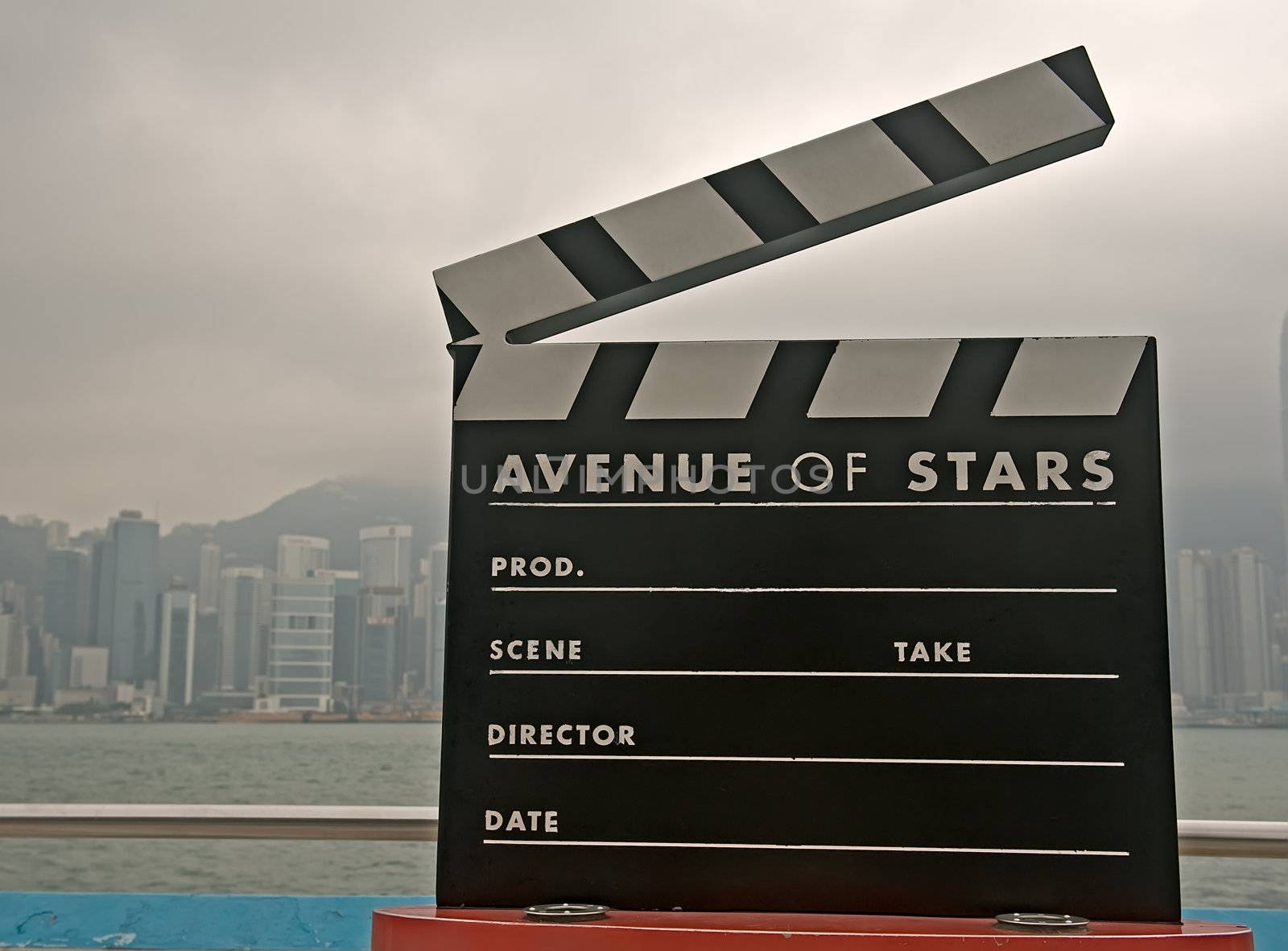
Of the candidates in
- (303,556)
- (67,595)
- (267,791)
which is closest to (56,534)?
(67,595)

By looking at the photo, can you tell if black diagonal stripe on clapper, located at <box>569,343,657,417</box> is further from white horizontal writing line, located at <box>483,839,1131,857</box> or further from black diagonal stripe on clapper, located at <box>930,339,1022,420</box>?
white horizontal writing line, located at <box>483,839,1131,857</box>

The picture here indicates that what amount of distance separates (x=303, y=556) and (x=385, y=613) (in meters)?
9.40

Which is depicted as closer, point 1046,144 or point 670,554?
point 670,554

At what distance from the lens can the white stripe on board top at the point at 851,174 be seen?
1392mm

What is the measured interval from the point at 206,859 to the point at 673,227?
21.9 metres

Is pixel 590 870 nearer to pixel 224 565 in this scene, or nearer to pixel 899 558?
pixel 899 558

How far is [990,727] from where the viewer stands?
1.18 meters

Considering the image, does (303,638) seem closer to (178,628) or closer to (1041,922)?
(178,628)

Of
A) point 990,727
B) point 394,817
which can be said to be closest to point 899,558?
point 990,727

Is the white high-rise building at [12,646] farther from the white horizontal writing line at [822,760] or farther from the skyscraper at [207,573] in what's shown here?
the white horizontal writing line at [822,760]

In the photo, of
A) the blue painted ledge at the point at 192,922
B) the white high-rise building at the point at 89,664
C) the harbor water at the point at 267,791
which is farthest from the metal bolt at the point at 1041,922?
the white high-rise building at the point at 89,664

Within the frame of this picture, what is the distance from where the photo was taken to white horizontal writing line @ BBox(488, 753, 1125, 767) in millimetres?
1177

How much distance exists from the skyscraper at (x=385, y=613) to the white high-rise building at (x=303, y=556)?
441 centimetres

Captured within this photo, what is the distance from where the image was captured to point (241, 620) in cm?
4538
